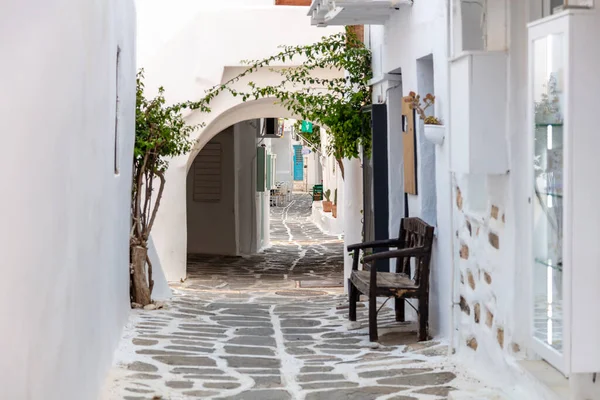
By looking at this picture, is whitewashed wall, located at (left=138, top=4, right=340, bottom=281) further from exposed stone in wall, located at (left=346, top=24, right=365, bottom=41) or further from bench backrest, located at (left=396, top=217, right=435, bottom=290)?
bench backrest, located at (left=396, top=217, right=435, bottom=290)

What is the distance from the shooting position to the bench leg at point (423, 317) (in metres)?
7.46

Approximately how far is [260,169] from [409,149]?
11714 millimetres

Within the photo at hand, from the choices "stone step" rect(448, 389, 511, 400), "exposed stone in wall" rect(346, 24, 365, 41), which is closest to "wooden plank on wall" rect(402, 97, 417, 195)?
"stone step" rect(448, 389, 511, 400)

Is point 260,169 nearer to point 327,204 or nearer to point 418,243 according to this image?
point 327,204

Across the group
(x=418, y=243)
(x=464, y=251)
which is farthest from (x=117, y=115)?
(x=464, y=251)

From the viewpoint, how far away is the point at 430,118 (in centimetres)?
740

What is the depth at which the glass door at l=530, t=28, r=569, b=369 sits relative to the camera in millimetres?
4473

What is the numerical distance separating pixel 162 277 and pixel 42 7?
7.69m

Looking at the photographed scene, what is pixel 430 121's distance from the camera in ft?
24.3

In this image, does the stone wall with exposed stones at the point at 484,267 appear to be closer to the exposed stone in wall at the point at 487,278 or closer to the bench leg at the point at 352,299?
the exposed stone in wall at the point at 487,278

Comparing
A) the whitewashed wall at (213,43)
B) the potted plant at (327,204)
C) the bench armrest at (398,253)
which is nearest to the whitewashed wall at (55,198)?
the bench armrest at (398,253)

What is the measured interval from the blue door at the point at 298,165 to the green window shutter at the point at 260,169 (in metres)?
31.2

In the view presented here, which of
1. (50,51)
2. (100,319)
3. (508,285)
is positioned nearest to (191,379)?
(100,319)

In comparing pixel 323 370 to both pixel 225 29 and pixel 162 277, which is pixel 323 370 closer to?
pixel 162 277
